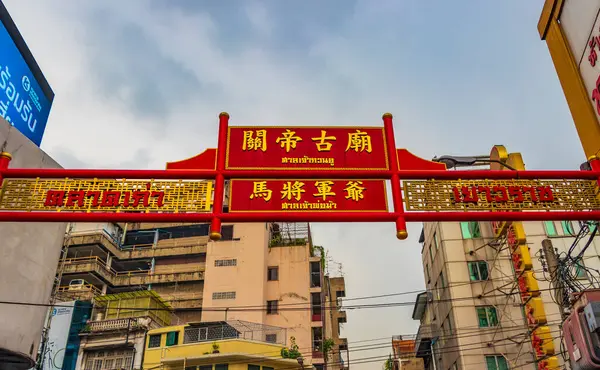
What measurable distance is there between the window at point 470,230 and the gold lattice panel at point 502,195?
1927 cm

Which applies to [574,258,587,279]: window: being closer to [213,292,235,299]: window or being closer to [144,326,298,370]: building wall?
[144,326,298,370]: building wall

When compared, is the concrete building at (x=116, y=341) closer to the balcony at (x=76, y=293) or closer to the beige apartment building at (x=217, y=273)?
the beige apartment building at (x=217, y=273)

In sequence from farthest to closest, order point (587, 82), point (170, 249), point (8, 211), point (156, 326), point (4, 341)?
point (170, 249) → point (156, 326) → point (4, 341) → point (587, 82) → point (8, 211)

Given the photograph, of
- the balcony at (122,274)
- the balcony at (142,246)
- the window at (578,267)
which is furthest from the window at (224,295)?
the window at (578,267)

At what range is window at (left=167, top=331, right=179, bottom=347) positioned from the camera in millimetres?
28344

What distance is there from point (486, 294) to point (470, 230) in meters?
3.58

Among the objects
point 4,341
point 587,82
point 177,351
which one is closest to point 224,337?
point 177,351

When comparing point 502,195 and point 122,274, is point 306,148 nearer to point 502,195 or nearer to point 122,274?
point 502,195

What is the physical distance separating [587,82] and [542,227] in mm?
18711

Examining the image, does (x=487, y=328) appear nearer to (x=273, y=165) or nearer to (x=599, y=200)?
(x=599, y=200)

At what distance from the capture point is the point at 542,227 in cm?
2500

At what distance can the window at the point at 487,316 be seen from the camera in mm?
24438

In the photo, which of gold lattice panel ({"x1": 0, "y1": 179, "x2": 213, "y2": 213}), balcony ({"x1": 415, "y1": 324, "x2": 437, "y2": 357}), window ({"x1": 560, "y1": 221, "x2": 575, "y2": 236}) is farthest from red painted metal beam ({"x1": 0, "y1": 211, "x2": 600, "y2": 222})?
balcony ({"x1": 415, "y1": 324, "x2": 437, "y2": 357})

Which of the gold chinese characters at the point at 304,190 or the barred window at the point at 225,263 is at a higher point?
the barred window at the point at 225,263
